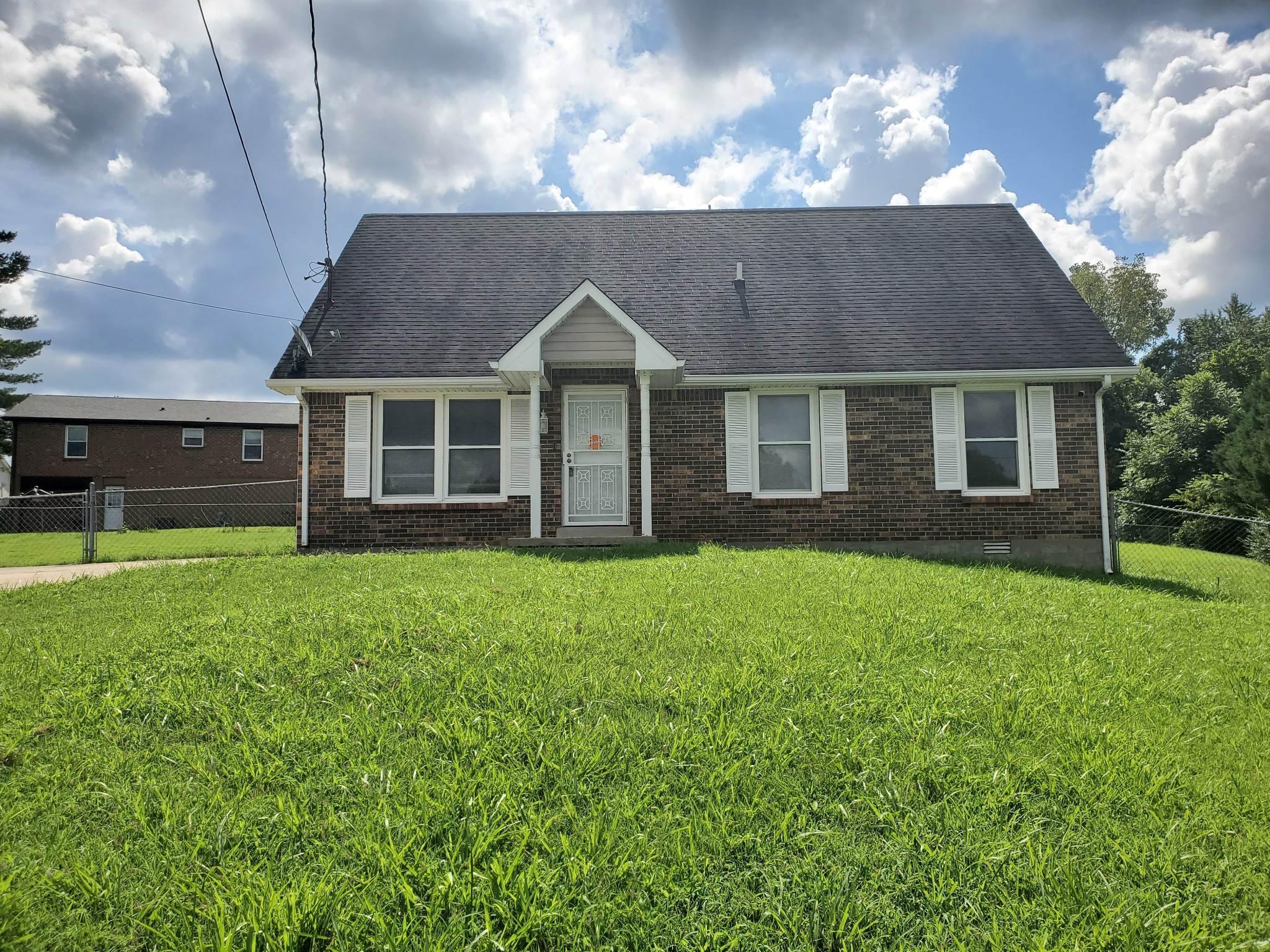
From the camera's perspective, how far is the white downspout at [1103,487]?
11.6m

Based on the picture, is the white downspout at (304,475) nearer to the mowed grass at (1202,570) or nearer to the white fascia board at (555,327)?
the white fascia board at (555,327)

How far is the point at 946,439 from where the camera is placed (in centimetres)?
1184

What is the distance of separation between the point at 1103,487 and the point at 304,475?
1320 centimetres

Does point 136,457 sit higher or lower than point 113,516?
higher

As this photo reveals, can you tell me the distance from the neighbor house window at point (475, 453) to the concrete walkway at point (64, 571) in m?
3.97

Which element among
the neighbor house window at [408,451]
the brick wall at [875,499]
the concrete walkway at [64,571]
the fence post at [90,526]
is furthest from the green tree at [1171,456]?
the fence post at [90,526]

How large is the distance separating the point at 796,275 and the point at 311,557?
33.7ft

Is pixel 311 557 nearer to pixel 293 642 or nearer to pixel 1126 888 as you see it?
pixel 293 642

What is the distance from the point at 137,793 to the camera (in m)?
2.91

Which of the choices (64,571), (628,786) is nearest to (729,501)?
(628,786)

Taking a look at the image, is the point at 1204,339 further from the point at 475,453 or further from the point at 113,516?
the point at 113,516

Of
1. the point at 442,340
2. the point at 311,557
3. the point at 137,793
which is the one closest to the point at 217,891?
the point at 137,793

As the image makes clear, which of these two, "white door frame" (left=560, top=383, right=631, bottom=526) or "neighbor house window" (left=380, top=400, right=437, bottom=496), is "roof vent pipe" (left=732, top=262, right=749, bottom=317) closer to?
"white door frame" (left=560, top=383, right=631, bottom=526)

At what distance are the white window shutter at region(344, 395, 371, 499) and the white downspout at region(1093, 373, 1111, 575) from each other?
1209cm
